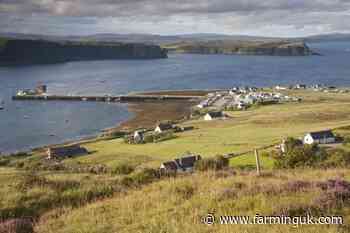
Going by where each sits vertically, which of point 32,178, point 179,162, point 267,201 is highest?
point 267,201

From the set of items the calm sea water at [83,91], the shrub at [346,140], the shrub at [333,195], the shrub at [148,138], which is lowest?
the calm sea water at [83,91]

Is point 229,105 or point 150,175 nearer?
point 150,175

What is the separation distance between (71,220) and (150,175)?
19.5ft

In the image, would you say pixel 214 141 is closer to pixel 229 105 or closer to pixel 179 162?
pixel 179 162

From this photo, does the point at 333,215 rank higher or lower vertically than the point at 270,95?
higher

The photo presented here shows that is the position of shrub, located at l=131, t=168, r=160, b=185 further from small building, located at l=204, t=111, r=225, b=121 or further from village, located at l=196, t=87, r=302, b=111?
village, located at l=196, t=87, r=302, b=111

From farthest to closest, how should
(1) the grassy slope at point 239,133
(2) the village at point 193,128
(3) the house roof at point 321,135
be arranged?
(3) the house roof at point 321,135 < (1) the grassy slope at point 239,133 < (2) the village at point 193,128

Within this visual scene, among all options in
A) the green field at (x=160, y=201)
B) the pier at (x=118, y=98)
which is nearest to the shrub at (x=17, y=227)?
the green field at (x=160, y=201)

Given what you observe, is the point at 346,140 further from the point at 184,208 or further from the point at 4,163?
the point at 184,208

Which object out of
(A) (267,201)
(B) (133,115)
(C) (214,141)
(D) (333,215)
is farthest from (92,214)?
(B) (133,115)

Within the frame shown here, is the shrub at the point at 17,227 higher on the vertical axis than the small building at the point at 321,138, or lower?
higher

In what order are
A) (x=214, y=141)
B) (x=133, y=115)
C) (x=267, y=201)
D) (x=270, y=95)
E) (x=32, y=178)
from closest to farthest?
1. (x=267, y=201)
2. (x=32, y=178)
3. (x=214, y=141)
4. (x=133, y=115)
5. (x=270, y=95)

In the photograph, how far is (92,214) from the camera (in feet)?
36.1

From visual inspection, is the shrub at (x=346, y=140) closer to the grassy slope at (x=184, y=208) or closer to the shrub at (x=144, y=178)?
the shrub at (x=144, y=178)
